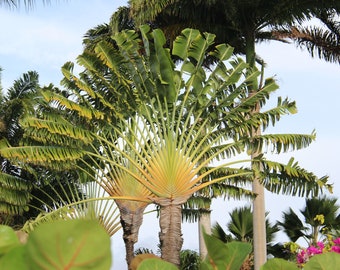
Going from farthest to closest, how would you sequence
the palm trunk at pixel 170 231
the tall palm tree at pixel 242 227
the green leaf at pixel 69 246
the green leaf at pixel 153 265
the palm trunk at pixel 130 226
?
the tall palm tree at pixel 242 227, the palm trunk at pixel 130 226, the palm trunk at pixel 170 231, the green leaf at pixel 153 265, the green leaf at pixel 69 246

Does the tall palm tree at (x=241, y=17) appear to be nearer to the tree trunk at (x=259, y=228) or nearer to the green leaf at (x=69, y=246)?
the tree trunk at (x=259, y=228)

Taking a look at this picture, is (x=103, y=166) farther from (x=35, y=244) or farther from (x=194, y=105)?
(x=35, y=244)

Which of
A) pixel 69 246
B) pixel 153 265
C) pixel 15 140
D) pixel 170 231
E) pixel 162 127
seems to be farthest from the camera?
pixel 15 140

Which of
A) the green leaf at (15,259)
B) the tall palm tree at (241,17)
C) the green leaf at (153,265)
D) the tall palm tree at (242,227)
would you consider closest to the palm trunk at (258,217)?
the tall palm tree at (241,17)

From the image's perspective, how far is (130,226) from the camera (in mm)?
15492

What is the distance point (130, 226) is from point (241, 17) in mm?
6367

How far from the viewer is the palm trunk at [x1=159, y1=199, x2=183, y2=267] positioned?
40.3ft

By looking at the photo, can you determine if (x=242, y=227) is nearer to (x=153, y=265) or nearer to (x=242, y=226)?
(x=242, y=226)

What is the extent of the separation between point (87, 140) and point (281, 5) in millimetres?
6155

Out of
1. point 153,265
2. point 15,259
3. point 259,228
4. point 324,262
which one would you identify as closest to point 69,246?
point 15,259

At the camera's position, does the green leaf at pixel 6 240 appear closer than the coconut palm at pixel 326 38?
Yes

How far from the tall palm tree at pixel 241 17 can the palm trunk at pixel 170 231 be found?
3.29 meters

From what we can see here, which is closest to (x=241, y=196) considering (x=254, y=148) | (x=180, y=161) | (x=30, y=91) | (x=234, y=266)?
(x=254, y=148)

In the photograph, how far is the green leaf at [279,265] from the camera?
59cm
